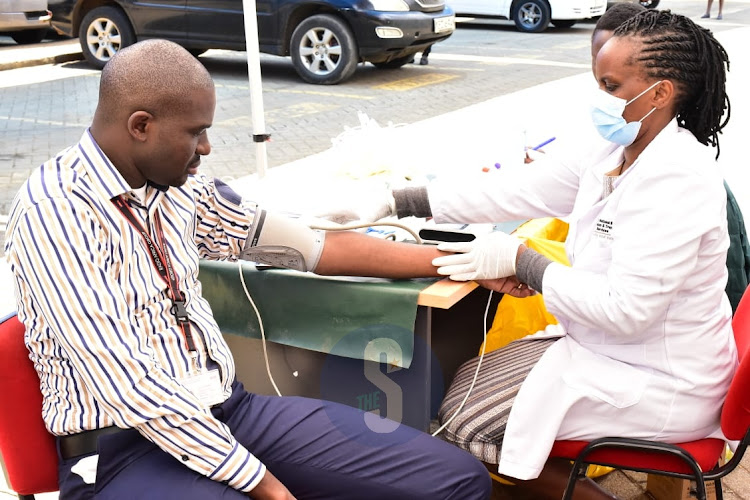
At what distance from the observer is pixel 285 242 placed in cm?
225

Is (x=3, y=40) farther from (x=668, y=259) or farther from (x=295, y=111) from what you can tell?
(x=668, y=259)

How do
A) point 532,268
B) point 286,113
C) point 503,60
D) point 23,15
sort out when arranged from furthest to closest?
point 503,60 → point 23,15 → point 286,113 → point 532,268

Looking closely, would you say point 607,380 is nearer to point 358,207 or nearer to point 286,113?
point 358,207

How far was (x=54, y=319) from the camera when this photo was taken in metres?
1.63

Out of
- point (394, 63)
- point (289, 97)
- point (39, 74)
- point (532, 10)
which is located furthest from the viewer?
point (532, 10)

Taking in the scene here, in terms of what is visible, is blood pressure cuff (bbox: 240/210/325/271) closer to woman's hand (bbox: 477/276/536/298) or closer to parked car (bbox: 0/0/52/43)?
woman's hand (bbox: 477/276/536/298)

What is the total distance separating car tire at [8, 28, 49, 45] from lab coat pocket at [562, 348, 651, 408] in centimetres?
1136

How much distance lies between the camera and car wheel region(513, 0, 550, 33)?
13609mm

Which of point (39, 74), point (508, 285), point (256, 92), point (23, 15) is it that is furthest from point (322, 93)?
point (508, 285)

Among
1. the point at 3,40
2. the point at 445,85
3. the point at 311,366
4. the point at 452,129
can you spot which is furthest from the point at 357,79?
the point at 311,366

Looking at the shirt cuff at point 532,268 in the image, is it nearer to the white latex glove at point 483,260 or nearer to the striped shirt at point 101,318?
the white latex glove at point 483,260

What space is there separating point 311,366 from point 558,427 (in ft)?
2.55

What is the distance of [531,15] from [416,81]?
5234 millimetres

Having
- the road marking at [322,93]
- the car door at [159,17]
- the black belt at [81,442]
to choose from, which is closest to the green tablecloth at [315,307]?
the black belt at [81,442]
